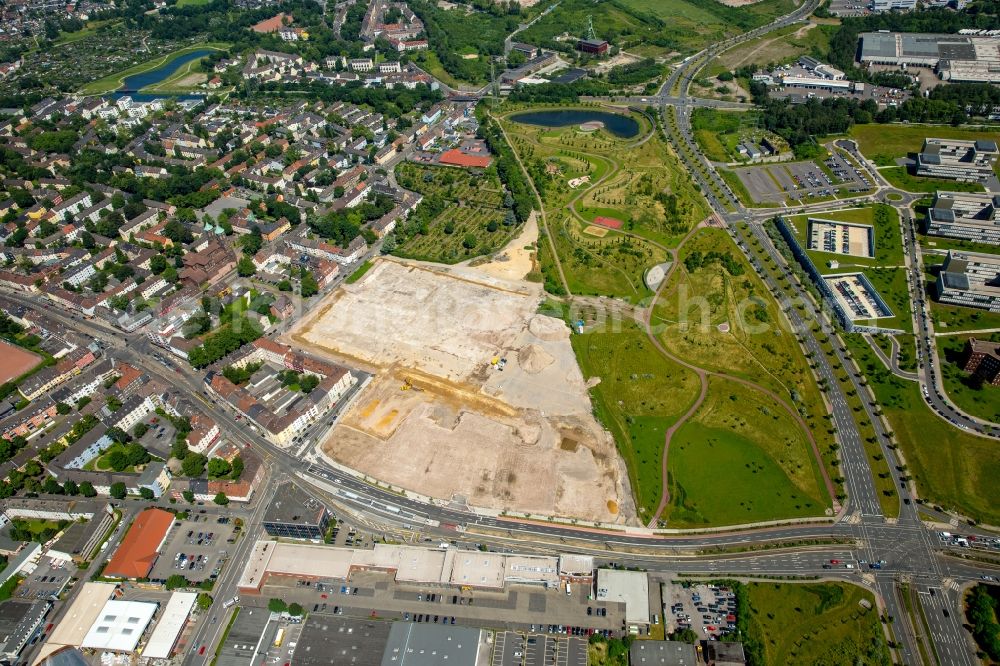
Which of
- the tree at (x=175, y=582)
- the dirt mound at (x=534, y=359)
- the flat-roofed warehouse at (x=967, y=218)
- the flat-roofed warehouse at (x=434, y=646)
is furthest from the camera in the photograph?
the flat-roofed warehouse at (x=967, y=218)

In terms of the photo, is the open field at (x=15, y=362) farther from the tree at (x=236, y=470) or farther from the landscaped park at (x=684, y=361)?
the landscaped park at (x=684, y=361)

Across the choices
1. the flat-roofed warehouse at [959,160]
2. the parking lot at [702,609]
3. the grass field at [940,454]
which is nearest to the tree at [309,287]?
the parking lot at [702,609]

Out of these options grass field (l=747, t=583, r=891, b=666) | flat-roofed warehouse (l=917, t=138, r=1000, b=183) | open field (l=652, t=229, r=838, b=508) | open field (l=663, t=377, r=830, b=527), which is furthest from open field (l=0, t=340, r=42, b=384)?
flat-roofed warehouse (l=917, t=138, r=1000, b=183)

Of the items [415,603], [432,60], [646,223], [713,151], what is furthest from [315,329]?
[432,60]

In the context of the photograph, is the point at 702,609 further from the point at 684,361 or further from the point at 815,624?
the point at 684,361

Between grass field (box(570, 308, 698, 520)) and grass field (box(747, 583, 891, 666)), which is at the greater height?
grass field (box(570, 308, 698, 520))

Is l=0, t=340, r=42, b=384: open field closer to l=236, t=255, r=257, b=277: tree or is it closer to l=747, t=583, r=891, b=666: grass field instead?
l=236, t=255, r=257, b=277: tree
